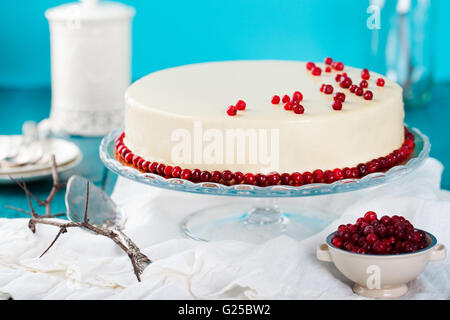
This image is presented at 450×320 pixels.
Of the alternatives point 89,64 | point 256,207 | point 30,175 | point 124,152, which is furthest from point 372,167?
point 89,64

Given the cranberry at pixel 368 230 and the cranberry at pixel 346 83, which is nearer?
the cranberry at pixel 368 230

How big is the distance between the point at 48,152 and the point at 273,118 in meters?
0.83

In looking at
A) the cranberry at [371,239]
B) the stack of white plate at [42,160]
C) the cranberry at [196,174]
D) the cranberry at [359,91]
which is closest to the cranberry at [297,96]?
the cranberry at [359,91]

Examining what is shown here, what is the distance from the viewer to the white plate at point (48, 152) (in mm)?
Answer: 1912

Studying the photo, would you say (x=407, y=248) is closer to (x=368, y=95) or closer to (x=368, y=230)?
(x=368, y=230)

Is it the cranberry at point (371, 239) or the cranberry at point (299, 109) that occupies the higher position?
the cranberry at point (299, 109)

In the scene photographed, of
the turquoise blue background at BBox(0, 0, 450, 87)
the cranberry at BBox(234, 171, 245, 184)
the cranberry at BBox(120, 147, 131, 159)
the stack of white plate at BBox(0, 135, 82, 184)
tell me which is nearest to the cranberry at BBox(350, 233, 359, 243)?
the cranberry at BBox(234, 171, 245, 184)

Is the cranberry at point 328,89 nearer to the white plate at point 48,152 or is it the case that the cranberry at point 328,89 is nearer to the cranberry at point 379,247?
the cranberry at point 379,247

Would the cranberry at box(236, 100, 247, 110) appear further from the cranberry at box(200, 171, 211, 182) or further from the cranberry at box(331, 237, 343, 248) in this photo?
the cranberry at box(331, 237, 343, 248)

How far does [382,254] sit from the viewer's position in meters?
1.27

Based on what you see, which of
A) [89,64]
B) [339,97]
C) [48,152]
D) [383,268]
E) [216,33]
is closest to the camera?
[383,268]

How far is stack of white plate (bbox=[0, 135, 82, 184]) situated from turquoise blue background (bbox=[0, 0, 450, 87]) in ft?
3.12

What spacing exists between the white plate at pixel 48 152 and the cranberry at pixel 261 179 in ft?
2.33

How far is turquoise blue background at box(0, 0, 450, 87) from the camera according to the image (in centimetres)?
294
